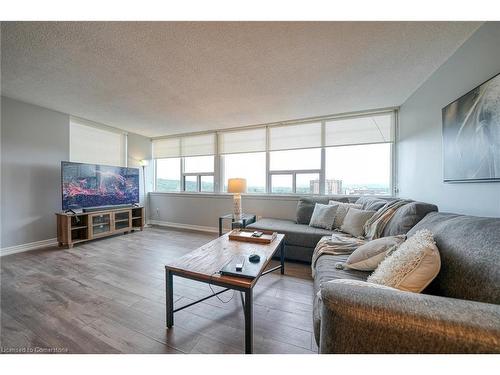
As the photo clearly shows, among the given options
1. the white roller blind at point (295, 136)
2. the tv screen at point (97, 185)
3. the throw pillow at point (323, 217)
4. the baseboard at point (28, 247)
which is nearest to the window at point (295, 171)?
the white roller blind at point (295, 136)

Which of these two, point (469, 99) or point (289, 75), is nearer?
point (469, 99)

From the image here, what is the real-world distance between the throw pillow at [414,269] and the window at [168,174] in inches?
178

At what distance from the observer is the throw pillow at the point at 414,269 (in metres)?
0.90

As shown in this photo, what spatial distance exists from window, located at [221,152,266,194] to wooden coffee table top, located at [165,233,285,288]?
6.76ft

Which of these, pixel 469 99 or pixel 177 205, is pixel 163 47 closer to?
pixel 469 99

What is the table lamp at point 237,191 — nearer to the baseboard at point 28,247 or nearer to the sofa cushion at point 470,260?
the sofa cushion at point 470,260

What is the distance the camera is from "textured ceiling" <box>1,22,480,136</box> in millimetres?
1465

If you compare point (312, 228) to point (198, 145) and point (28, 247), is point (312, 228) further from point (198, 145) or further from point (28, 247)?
point (28, 247)

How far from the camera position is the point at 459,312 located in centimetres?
56

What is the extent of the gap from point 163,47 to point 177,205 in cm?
353

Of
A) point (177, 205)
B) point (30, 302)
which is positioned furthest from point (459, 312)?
point (177, 205)

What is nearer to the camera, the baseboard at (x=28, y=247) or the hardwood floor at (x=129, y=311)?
the hardwood floor at (x=129, y=311)

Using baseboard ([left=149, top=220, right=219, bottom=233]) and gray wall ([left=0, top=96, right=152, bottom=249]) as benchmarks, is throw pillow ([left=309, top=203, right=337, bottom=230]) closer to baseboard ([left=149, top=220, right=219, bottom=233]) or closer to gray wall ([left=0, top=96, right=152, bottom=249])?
baseboard ([left=149, top=220, right=219, bottom=233])

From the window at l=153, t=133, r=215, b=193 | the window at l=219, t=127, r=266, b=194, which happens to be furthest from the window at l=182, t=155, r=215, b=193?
the window at l=219, t=127, r=266, b=194
